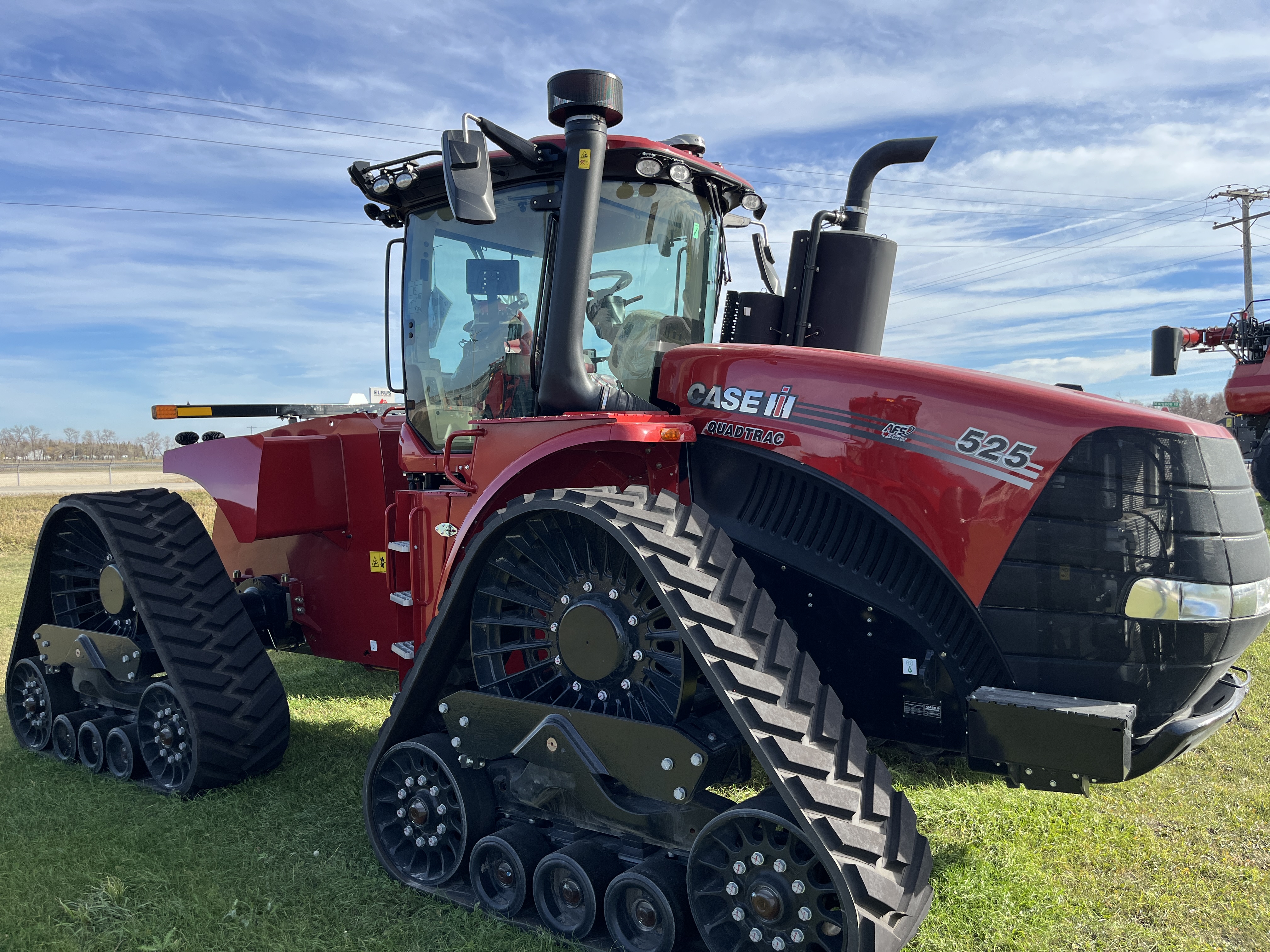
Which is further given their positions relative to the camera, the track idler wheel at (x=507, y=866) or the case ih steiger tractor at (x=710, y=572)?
the track idler wheel at (x=507, y=866)

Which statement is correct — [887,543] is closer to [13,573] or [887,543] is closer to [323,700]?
[323,700]

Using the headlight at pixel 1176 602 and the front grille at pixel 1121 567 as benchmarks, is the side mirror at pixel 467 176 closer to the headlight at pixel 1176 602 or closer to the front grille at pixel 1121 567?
the front grille at pixel 1121 567

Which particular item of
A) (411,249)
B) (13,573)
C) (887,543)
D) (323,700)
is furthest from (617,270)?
(13,573)

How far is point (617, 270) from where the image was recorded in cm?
373

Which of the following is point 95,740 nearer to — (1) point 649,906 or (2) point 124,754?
(2) point 124,754

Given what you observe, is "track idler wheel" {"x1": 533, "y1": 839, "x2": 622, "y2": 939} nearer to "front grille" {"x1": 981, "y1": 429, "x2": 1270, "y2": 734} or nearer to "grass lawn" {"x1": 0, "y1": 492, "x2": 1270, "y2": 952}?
"grass lawn" {"x1": 0, "y1": 492, "x2": 1270, "y2": 952}

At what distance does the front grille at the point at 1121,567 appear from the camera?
2633mm

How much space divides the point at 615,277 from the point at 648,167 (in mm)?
444

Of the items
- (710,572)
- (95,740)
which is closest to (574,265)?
(710,572)

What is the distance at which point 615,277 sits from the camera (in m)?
3.73

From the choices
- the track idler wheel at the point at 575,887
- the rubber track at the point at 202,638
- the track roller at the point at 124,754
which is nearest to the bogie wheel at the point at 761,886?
the track idler wheel at the point at 575,887

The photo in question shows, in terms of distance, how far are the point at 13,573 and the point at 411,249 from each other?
12.0m

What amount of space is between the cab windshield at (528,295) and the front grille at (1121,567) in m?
1.63

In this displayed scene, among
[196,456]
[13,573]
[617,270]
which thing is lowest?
[13,573]
